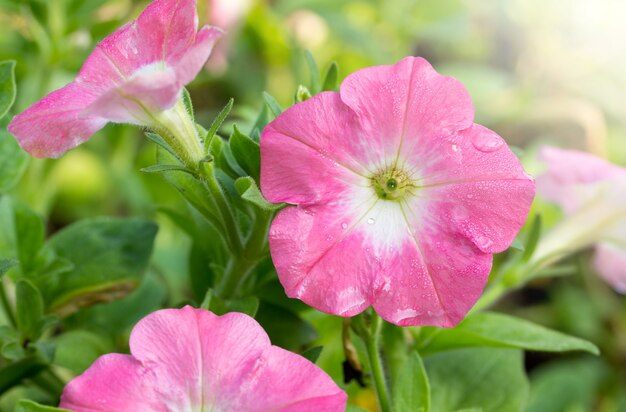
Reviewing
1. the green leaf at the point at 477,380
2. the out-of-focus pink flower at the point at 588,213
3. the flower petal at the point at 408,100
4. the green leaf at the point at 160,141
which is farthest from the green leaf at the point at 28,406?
the out-of-focus pink flower at the point at 588,213

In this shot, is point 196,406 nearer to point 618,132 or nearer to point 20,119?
point 20,119

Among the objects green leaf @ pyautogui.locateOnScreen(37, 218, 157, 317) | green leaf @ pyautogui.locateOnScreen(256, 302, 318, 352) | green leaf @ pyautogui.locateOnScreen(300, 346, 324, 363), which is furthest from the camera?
green leaf @ pyautogui.locateOnScreen(37, 218, 157, 317)

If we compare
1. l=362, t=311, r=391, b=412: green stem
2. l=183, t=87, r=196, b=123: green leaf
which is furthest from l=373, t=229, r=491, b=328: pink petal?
l=183, t=87, r=196, b=123: green leaf

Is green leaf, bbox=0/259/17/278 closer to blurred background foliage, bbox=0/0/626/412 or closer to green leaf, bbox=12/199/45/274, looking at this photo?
green leaf, bbox=12/199/45/274

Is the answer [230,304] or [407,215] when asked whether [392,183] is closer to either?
[407,215]

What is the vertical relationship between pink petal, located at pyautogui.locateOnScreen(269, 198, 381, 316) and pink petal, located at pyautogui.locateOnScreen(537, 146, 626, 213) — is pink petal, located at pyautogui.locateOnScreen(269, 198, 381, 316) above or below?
above

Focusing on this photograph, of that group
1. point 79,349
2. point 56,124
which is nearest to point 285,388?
point 56,124

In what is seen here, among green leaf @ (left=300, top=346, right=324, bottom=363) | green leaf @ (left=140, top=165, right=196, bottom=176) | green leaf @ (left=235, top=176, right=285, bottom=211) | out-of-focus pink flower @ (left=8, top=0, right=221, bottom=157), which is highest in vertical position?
out-of-focus pink flower @ (left=8, top=0, right=221, bottom=157)

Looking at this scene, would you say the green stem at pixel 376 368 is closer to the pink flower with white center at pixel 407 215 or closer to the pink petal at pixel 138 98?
the pink flower with white center at pixel 407 215

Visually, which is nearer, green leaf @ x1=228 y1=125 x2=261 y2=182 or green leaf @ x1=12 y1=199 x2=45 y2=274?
green leaf @ x1=228 y1=125 x2=261 y2=182
